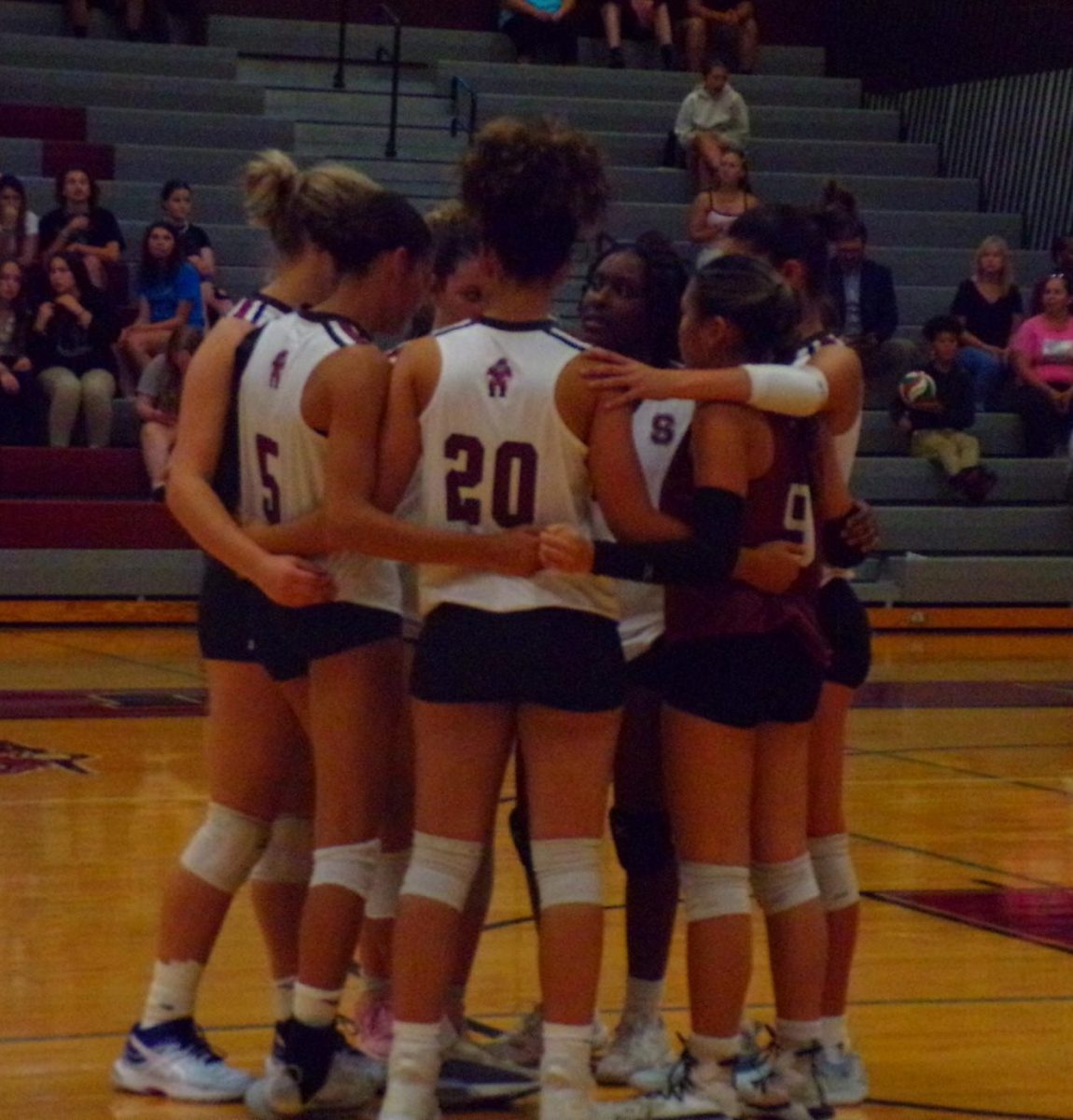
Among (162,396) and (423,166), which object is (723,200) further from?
(162,396)

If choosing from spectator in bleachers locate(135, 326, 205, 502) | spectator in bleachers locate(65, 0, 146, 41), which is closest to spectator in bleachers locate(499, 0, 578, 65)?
spectator in bleachers locate(65, 0, 146, 41)

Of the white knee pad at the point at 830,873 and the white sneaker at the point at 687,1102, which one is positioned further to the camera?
the white knee pad at the point at 830,873

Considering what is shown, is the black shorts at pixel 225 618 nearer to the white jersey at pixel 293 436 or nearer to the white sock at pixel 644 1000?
the white jersey at pixel 293 436

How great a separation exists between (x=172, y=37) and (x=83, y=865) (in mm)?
11118

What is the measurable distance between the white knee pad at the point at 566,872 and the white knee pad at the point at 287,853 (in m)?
0.66

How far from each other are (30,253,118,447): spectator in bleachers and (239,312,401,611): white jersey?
8532mm

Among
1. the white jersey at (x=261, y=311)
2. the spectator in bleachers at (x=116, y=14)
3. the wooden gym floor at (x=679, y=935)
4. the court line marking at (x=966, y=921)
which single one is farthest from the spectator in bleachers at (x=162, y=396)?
the white jersey at (x=261, y=311)

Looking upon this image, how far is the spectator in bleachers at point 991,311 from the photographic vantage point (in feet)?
46.1

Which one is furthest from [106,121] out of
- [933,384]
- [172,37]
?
[933,384]

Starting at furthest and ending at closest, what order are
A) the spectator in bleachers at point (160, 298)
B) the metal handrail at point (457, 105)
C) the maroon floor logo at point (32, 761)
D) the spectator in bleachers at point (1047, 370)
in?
the metal handrail at point (457, 105), the spectator in bleachers at point (1047, 370), the spectator in bleachers at point (160, 298), the maroon floor logo at point (32, 761)

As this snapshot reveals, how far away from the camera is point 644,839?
4184 mm

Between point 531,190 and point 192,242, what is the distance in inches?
378

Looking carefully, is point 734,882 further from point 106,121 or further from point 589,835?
point 106,121

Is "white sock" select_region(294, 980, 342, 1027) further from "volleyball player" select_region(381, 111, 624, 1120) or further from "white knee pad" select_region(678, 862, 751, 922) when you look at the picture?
"white knee pad" select_region(678, 862, 751, 922)
